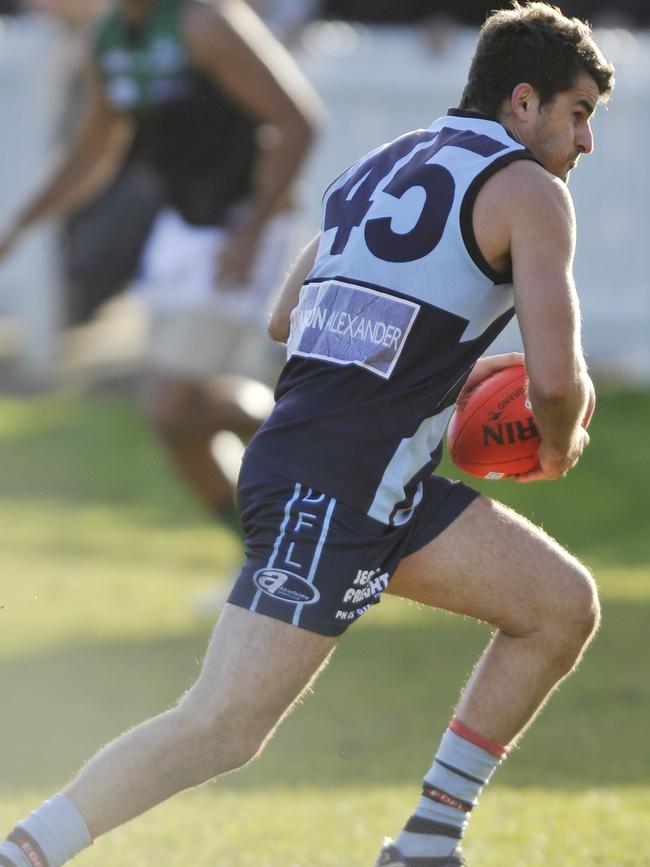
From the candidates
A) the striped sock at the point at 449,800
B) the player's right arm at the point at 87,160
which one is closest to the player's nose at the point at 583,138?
the striped sock at the point at 449,800

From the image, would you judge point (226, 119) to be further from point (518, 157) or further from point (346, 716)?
point (518, 157)

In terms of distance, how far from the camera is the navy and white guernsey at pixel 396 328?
10.1ft

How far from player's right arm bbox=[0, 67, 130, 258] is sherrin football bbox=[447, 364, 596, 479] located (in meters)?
2.74

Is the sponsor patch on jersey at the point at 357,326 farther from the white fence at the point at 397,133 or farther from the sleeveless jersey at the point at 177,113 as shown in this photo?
the white fence at the point at 397,133

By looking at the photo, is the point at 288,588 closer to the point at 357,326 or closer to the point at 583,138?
the point at 357,326

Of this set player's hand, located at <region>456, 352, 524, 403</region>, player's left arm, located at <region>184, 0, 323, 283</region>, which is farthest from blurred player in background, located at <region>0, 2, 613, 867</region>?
player's left arm, located at <region>184, 0, 323, 283</region>

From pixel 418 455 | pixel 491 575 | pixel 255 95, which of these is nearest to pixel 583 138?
pixel 418 455

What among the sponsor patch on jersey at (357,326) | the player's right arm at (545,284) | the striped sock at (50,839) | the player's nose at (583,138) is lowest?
the striped sock at (50,839)

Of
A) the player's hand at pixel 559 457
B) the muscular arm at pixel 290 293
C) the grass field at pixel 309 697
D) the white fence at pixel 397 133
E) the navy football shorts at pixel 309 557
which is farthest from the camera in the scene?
the white fence at pixel 397 133

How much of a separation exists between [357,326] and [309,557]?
45 cm

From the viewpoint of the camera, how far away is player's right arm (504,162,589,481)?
2.94 m

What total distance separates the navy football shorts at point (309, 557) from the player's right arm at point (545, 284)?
43 cm

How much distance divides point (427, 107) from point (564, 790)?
7.97m

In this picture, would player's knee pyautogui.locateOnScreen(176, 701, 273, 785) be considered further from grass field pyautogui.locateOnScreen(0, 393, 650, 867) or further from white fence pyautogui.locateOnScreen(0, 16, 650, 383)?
white fence pyautogui.locateOnScreen(0, 16, 650, 383)
